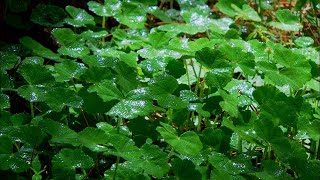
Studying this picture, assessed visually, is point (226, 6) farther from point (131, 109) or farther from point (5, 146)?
point (5, 146)

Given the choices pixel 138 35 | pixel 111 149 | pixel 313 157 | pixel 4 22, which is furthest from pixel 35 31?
pixel 313 157

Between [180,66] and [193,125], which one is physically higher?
[180,66]

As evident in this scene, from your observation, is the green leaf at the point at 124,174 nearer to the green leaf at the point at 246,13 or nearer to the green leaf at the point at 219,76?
the green leaf at the point at 219,76

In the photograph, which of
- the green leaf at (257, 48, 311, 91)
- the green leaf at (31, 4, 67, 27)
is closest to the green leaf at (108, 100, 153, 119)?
the green leaf at (257, 48, 311, 91)

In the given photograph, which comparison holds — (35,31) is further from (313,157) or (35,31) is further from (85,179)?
(313,157)

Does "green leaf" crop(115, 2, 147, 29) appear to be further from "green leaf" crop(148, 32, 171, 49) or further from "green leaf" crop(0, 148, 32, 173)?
"green leaf" crop(0, 148, 32, 173)

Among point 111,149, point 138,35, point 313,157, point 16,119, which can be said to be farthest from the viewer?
point 138,35

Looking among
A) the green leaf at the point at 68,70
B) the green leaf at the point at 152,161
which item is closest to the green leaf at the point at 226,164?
the green leaf at the point at 152,161
